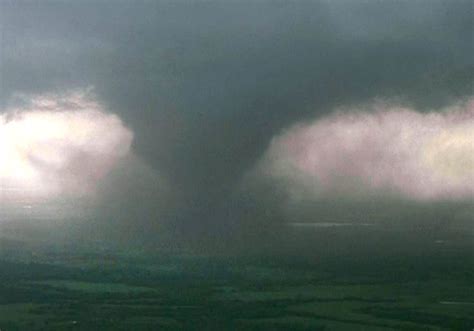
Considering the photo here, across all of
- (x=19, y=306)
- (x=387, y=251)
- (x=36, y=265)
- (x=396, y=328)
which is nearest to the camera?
(x=396, y=328)

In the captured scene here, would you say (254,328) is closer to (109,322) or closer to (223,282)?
(109,322)

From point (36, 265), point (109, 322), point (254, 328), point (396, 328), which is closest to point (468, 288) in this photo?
point (396, 328)

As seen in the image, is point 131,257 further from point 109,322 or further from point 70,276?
point 109,322

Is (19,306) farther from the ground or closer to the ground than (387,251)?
closer to the ground

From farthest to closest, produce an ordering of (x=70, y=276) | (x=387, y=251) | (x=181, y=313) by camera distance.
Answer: (x=387, y=251)
(x=70, y=276)
(x=181, y=313)

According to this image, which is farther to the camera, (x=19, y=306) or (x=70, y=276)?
(x=70, y=276)

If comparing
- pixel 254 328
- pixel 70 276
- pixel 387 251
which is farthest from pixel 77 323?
pixel 387 251
